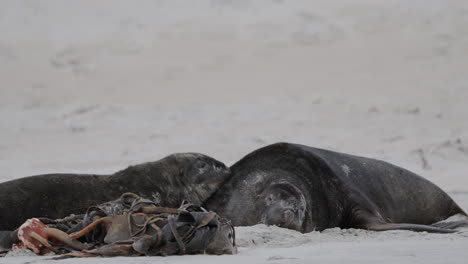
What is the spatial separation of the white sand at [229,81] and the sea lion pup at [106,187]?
2899mm

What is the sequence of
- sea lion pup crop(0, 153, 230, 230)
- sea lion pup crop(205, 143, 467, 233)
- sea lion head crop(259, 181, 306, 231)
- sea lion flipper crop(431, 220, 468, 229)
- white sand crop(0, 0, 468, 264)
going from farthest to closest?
white sand crop(0, 0, 468, 264), sea lion flipper crop(431, 220, 468, 229), sea lion pup crop(205, 143, 467, 233), sea lion head crop(259, 181, 306, 231), sea lion pup crop(0, 153, 230, 230)

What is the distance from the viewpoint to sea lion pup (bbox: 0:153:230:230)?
21.8 ft

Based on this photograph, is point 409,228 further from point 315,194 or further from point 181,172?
point 181,172

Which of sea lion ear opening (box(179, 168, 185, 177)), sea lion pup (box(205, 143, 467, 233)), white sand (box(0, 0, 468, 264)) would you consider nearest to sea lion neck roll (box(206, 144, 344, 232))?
sea lion pup (box(205, 143, 467, 233))

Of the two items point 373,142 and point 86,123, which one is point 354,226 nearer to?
point 373,142

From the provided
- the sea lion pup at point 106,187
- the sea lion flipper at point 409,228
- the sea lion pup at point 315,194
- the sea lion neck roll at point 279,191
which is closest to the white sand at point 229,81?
the sea lion pup at point 315,194

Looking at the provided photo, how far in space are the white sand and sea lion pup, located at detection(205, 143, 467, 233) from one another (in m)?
1.80

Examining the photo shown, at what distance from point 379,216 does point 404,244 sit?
2.05 metres

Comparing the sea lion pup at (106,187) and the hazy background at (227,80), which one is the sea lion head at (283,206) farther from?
the hazy background at (227,80)

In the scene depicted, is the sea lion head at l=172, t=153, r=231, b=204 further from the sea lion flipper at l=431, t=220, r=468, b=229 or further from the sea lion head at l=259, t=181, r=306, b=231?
the sea lion flipper at l=431, t=220, r=468, b=229

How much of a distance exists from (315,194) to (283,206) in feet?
1.52

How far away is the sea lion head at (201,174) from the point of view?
754 centimetres

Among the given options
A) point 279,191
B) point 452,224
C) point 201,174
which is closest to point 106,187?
point 201,174

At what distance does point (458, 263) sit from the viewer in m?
4.51
